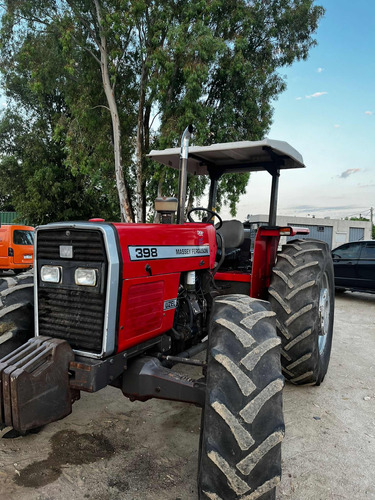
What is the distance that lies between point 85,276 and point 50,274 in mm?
305

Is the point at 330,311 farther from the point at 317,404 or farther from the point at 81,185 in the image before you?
the point at 81,185

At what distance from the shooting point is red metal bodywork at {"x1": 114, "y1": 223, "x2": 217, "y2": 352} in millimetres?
2330

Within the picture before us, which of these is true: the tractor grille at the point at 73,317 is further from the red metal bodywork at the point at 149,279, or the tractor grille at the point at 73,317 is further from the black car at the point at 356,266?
the black car at the point at 356,266

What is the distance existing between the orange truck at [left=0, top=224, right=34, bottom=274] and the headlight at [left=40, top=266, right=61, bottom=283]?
10.2 m

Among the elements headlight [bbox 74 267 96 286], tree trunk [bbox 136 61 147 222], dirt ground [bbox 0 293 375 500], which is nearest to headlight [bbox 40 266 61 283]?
headlight [bbox 74 267 96 286]

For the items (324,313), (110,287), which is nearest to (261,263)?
(324,313)

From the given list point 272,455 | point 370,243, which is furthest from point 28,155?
point 272,455

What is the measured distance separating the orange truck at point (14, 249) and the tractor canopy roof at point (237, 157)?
8.74m

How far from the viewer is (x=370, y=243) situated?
9.64 metres

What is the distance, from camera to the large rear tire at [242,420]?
184 centimetres

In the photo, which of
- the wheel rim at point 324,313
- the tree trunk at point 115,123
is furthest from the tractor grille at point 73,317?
the tree trunk at point 115,123

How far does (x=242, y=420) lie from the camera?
1881 millimetres

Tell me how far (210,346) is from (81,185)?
59.3 ft

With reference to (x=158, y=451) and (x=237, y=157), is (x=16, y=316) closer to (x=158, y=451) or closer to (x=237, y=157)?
(x=158, y=451)
